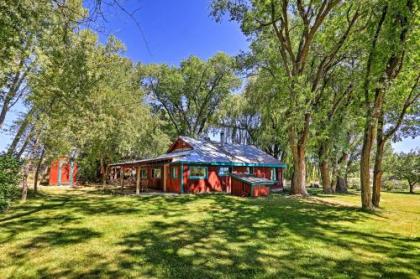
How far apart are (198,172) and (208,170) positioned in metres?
0.81

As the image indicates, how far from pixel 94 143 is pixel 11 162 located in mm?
9163

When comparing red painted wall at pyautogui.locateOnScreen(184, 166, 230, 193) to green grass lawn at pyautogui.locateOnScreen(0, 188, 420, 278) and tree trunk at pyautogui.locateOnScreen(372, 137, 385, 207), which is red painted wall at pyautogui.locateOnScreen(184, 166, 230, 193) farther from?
tree trunk at pyautogui.locateOnScreen(372, 137, 385, 207)

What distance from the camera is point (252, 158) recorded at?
923 inches

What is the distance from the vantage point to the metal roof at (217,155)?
19.4 m

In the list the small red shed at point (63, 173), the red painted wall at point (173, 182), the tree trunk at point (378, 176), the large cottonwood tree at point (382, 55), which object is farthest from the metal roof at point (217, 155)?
the large cottonwood tree at point (382, 55)

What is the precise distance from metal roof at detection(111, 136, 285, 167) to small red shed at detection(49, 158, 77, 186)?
28.8 ft

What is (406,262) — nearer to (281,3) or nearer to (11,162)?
(11,162)

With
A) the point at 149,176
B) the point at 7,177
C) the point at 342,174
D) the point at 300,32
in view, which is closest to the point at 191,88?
the point at 149,176

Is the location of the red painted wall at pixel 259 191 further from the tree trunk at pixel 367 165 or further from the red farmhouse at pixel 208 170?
the tree trunk at pixel 367 165

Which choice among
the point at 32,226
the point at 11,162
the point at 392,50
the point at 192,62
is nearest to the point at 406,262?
the point at 392,50

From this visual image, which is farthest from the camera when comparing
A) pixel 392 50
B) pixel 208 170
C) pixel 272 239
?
pixel 208 170

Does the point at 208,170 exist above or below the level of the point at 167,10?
below

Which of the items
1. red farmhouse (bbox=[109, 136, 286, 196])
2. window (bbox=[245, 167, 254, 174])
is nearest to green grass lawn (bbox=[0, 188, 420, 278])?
red farmhouse (bbox=[109, 136, 286, 196])

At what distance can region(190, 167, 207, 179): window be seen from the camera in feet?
64.3
